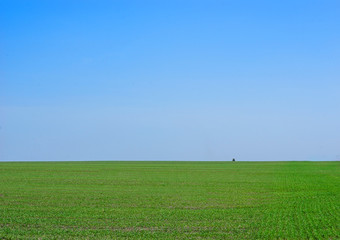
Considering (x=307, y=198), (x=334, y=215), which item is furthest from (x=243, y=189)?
(x=334, y=215)

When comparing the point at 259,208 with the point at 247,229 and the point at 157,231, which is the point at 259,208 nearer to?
the point at 247,229

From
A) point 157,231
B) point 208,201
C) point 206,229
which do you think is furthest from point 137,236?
point 208,201

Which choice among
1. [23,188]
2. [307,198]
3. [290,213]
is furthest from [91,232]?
[23,188]

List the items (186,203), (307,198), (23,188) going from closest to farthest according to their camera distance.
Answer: (186,203)
(307,198)
(23,188)

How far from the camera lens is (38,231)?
1909cm

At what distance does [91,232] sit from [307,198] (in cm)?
1809

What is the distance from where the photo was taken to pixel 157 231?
1936cm

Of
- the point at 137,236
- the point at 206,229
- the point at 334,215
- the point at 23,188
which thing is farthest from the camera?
the point at 23,188

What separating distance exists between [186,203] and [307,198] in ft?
29.8

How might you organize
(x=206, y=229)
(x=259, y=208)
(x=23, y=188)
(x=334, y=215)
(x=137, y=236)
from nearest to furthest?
(x=137, y=236) → (x=206, y=229) → (x=334, y=215) → (x=259, y=208) → (x=23, y=188)

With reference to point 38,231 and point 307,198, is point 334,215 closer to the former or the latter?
point 307,198

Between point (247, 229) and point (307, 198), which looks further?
point (307, 198)

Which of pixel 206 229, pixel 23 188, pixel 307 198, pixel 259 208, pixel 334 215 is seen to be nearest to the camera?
pixel 206 229

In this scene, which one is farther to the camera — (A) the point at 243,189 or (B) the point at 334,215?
(A) the point at 243,189
